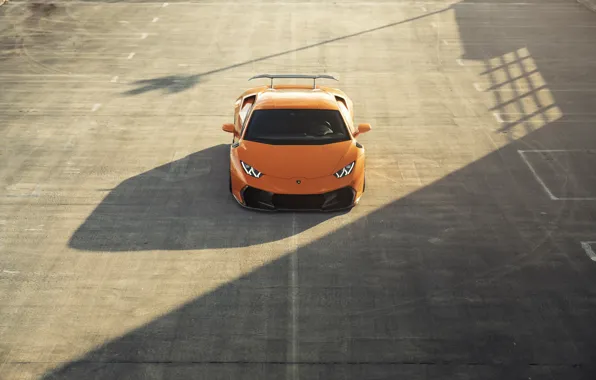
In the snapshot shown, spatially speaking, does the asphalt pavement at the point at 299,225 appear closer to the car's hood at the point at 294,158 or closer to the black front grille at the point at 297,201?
the black front grille at the point at 297,201

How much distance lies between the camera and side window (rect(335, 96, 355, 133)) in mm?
12688

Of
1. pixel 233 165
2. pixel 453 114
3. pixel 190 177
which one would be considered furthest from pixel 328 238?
pixel 453 114

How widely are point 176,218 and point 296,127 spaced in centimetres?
229

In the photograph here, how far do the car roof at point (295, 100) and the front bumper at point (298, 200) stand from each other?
171 cm

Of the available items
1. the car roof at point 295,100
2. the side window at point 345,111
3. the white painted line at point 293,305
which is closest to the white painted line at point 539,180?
the side window at point 345,111

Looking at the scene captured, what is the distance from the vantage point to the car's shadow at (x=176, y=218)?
1099 cm

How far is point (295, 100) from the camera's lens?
1293 centimetres

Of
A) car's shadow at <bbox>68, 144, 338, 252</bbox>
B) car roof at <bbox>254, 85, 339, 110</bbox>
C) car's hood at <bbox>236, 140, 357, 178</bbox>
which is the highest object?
car roof at <bbox>254, 85, 339, 110</bbox>

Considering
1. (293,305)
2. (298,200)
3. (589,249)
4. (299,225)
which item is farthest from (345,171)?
(589,249)

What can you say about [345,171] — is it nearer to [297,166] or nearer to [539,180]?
[297,166]

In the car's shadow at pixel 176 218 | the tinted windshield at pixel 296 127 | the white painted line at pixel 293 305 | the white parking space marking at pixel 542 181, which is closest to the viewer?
the white painted line at pixel 293 305

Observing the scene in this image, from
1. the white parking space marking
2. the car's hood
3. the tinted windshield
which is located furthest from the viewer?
the white parking space marking

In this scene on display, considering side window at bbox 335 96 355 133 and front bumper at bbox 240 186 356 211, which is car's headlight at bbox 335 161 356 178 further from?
side window at bbox 335 96 355 133

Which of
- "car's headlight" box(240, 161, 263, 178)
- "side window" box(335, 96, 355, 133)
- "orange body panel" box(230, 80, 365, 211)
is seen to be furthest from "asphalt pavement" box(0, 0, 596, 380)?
"side window" box(335, 96, 355, 133)
